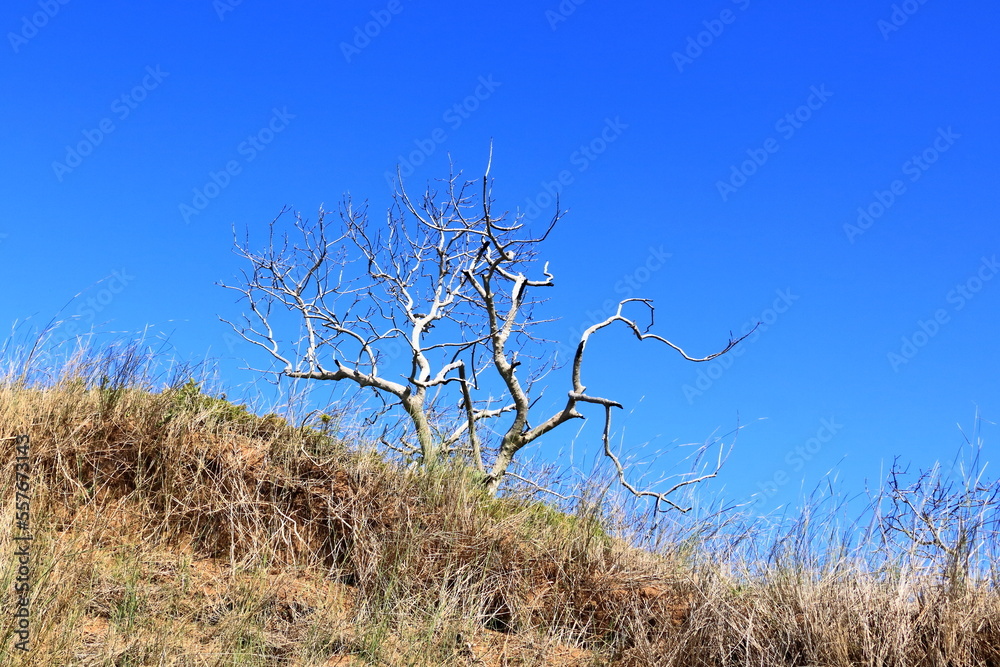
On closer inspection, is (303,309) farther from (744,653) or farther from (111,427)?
(744,653)

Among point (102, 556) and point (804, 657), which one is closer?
point (804, 657)

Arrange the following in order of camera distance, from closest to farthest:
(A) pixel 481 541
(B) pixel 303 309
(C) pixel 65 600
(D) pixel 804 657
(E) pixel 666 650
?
(C) pixel 65 600 → (D) pixel 804 657 → (E) pixel 666 650 → (A) pixel 481 541 → (B) pixel 303 309

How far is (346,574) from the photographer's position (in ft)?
21.7

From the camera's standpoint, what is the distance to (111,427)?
281 inches

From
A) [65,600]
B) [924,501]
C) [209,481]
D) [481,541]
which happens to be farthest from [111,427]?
[924,501]

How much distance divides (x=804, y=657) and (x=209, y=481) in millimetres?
4877

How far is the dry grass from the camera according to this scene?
5422mm

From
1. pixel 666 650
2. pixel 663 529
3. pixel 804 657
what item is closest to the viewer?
pixel 804 657

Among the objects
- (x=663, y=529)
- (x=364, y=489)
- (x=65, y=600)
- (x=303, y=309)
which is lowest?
(x=65, y=600)

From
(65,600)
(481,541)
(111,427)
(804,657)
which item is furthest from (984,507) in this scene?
(111,427)

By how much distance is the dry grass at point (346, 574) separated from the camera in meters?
5.42

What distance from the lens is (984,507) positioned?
5.83m

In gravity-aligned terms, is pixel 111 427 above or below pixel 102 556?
above

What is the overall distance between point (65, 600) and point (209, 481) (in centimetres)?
175
